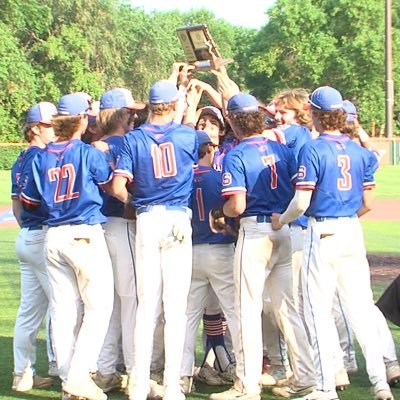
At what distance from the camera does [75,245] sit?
19.6 ft

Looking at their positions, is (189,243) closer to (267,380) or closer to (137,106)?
(137,106)

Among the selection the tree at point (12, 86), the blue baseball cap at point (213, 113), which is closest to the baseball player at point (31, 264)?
the blue baseball cap at point (213, 113)

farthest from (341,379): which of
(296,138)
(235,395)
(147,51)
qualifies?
(147,51)

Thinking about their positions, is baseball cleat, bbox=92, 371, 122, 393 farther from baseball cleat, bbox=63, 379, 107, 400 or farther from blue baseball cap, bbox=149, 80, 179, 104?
blue baseball cap, bbox=149, 80, 179, 104

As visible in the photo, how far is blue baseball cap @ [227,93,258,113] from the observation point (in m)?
6.03

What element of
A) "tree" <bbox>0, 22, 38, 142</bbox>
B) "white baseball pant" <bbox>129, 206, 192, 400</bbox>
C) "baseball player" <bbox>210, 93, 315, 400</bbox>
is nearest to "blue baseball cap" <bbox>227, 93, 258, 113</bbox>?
"baseball player" <bbox>210, 93, 315, 400</bbox>

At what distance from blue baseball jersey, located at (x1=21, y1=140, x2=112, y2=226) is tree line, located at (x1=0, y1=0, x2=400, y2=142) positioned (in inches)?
1816

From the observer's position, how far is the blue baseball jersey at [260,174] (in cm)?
596

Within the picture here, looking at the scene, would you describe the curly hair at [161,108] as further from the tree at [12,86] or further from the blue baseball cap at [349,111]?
the tree at [12,86]

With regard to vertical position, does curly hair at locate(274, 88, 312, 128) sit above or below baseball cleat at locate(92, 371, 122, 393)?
above

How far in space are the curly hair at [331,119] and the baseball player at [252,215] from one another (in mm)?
380

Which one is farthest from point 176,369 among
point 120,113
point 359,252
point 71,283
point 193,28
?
point 193,28

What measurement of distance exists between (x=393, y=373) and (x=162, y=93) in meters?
2.72

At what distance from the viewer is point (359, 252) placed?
5.95m
